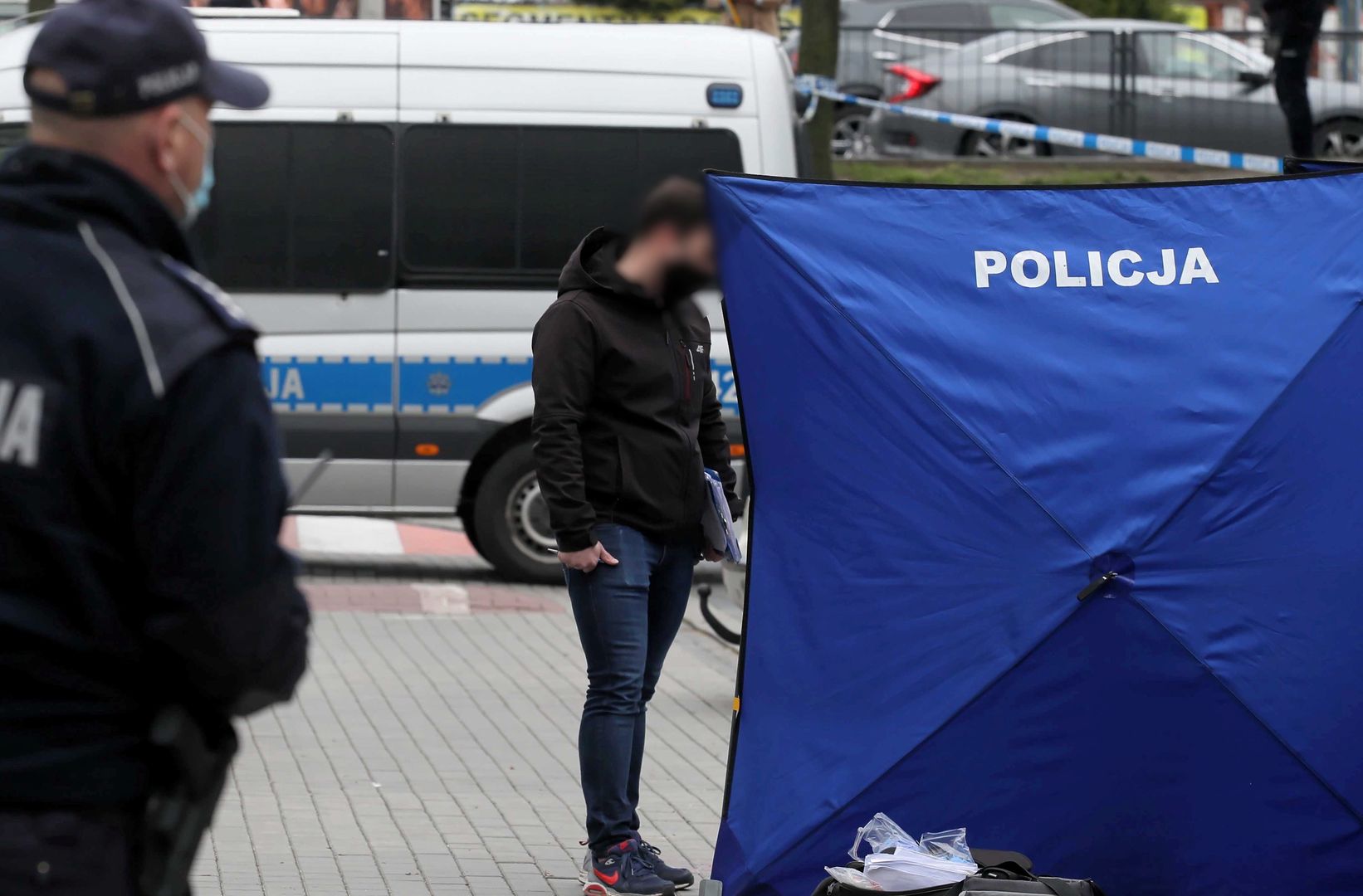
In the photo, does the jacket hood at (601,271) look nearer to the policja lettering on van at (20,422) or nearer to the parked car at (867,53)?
the policja lettering on van at (20,422)

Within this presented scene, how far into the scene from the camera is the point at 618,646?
4.77m

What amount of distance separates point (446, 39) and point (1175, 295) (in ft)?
21.3

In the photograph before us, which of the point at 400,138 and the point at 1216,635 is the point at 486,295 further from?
the point at 1216,635

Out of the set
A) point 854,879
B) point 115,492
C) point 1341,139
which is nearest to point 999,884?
point 854,879

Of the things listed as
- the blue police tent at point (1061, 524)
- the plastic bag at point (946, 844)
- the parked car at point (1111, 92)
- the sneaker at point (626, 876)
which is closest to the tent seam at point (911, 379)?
the blue police tent at point (1061, 524)

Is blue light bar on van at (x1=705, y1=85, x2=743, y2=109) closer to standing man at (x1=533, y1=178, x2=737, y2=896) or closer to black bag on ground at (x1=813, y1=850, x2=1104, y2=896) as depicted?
standing man at (x1=533, y1=178, x2=737, y2=896)

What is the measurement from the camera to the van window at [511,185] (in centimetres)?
995

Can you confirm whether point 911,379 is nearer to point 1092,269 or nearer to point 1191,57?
point 1092,269

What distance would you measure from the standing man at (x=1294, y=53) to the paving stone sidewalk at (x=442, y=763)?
546 cm

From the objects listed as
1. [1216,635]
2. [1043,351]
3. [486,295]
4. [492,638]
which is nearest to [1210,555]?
[1216,635]

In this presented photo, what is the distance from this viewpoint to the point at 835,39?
14.7 meters

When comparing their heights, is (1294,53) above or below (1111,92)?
above

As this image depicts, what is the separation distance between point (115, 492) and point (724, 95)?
8206 mm

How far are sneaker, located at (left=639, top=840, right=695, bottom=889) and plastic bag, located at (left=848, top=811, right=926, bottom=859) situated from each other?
846mm
